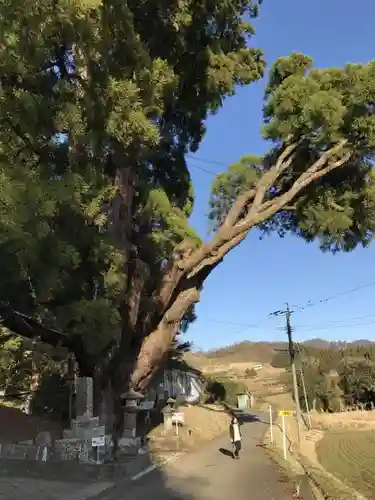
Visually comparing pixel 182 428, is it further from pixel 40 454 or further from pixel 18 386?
pixel 40 454

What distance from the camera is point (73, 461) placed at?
498 inches

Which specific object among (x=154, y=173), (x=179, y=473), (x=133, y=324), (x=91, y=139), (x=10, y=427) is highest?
(x=154, y=173)

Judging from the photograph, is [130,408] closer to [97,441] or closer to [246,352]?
[97,441]

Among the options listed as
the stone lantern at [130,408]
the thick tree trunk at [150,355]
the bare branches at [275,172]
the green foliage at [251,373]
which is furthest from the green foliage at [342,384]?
the green foliage at [251,373]

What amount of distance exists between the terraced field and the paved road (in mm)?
2505

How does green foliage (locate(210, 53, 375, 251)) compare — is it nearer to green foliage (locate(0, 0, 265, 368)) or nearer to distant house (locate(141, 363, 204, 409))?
green foliage (locate(0, 0, 265, 368))

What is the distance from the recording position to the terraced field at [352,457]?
1613cm

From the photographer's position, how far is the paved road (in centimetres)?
1045

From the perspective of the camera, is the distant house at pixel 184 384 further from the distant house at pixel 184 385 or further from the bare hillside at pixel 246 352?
the bare hillside at pixel 246 352

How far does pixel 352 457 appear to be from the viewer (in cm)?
2405

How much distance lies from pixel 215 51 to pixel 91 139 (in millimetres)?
8983

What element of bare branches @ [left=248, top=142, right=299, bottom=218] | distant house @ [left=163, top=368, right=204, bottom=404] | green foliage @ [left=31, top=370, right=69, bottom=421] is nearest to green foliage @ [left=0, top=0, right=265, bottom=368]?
bare branches @ [left=248, top=142, right=299, bottom=218]

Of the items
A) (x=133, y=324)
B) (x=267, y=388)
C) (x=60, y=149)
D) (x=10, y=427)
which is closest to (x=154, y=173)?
(x=133, y=324)

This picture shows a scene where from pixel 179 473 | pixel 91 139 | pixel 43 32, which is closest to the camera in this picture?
pixel 43 32
